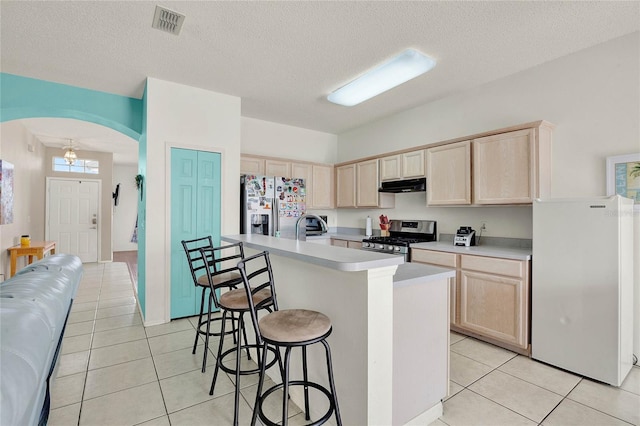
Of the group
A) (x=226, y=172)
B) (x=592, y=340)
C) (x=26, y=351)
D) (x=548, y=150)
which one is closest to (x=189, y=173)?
(x=226, y=172)

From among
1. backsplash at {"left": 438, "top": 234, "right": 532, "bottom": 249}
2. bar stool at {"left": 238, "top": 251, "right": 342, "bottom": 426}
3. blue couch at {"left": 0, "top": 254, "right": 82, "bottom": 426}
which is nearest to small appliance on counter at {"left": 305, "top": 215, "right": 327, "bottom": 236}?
backsplash at {"left": 438, "top": 234, "right": 532, "bottom": 249}

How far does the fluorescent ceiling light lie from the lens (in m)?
2.85

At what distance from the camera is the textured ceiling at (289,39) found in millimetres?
2238

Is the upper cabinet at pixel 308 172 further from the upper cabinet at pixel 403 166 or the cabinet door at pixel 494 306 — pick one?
the cabinet door at pixel 494 306

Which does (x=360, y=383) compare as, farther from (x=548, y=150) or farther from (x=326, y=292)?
(x=548, y=150)

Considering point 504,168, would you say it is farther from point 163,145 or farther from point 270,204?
point 163,145

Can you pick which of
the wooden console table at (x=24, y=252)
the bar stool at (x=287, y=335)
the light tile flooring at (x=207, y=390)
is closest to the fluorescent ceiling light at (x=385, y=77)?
the bar stool at (x=287, y=335)

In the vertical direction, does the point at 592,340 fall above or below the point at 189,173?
below

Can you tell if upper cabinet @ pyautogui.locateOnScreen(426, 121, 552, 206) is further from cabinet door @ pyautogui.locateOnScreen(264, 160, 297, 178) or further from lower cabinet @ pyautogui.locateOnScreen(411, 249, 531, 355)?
cabinet door @ pyautogui.locateOnScreen(264, 160, 297, 178)

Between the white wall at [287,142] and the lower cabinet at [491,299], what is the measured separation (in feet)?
10.1

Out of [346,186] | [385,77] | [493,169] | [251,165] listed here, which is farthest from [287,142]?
[493,169]

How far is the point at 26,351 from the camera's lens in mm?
914

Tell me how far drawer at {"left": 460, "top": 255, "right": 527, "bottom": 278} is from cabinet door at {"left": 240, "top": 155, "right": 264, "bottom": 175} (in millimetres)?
3026

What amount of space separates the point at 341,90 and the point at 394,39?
102 cm
